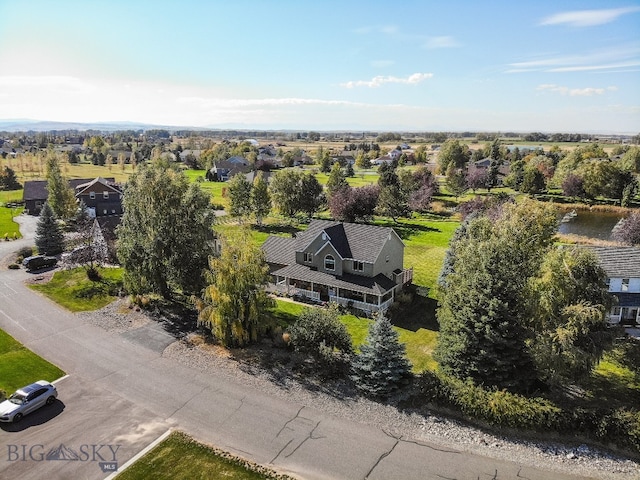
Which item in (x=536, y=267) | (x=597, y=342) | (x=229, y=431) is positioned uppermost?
(x=536, y=267)

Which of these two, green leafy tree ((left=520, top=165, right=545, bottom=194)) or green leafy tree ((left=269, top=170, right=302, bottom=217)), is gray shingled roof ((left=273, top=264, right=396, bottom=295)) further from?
green leafy tree ((left=520, top=165, right=545, bottom=194))

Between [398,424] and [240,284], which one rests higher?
[240,284]

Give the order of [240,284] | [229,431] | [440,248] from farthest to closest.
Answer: [440,248] < [240,284] < [229,431]

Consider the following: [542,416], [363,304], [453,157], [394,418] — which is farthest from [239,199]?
[453,157]

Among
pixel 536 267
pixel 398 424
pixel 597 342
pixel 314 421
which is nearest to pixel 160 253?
pixel 314 421

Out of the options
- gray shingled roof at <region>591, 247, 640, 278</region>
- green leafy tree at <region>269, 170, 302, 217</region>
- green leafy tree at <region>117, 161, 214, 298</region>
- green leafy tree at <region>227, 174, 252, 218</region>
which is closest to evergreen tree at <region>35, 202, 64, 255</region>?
green leafy tree at <region>117, 161, 214, 298</region>

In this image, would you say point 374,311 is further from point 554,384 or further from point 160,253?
point 160,253
